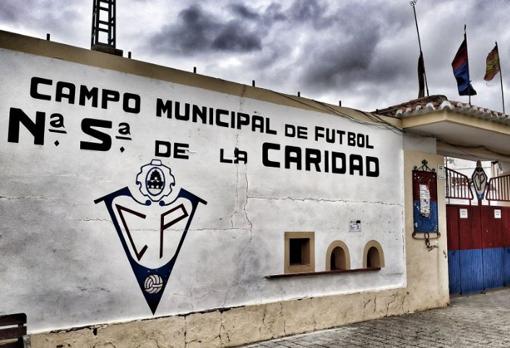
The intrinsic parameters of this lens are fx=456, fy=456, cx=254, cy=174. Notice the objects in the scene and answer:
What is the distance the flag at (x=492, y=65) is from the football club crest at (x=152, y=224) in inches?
382

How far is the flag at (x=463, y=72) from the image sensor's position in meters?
10.3

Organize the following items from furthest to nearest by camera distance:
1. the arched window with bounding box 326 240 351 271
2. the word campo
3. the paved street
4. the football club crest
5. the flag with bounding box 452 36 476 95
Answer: the flag with bounding box 452 36 476 95
the arched window with bounding box 326 240 351 271
the paved street
the football club crest
the word campo

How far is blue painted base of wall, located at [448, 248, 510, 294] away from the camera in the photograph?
1002cm

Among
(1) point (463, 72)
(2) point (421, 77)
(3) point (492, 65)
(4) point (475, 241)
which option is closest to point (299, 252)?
(4) point (475, 241)

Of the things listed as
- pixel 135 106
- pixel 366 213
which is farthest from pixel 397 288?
pixel 135 106

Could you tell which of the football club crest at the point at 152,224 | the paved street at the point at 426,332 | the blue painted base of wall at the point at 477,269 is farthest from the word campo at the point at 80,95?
the blue painted base of wall at the point at 477,269

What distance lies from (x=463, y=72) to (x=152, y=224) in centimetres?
826

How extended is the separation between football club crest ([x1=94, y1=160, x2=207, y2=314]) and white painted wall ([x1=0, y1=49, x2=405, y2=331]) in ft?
0.26

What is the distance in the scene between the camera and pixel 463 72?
411 inches

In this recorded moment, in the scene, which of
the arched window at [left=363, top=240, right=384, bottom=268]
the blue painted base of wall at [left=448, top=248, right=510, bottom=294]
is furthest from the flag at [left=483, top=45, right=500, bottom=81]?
the arched window at [left=363, top=240, right=384, bottom=268]

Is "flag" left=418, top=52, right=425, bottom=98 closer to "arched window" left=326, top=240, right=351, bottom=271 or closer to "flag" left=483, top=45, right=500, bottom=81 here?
"flag" left=483, top=45, right=500, bottom=81

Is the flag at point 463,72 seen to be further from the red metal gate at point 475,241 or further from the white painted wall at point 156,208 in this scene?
the white painted wall at point 156,208

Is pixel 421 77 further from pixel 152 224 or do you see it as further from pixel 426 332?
pixel 152 224

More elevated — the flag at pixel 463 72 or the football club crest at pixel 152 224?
the flag at pixel 463 72
